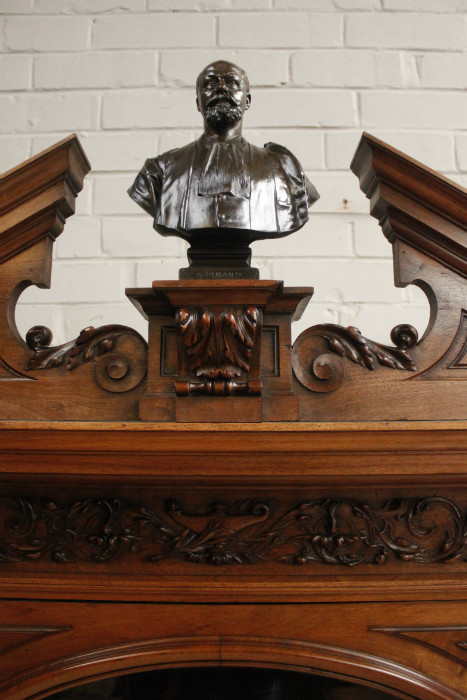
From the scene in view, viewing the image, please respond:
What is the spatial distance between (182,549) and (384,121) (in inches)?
39.4

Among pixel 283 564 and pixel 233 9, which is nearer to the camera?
pixel 283 564

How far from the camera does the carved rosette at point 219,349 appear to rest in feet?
2.67

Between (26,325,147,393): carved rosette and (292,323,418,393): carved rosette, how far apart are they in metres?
0.20

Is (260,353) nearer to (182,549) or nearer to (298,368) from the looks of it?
(298,368)

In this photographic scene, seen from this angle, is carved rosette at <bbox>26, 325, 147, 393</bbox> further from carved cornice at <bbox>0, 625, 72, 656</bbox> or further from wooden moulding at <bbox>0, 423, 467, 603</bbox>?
carved cornice at <bbox>0, 625, 72, 656</bbox>

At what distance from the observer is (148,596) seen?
877 millimetres

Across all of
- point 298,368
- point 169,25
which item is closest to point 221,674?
point 298,368

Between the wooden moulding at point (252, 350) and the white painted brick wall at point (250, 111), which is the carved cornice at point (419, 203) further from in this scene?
the white painted brick wall at point (250, 111)

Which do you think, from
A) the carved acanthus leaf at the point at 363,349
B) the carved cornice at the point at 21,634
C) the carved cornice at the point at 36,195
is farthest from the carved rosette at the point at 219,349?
the carved cornice at the point at 21,634

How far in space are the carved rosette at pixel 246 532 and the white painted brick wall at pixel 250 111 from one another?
0.55 m

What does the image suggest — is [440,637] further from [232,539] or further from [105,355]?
[105,355]

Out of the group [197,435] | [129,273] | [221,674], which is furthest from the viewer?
[129,273]

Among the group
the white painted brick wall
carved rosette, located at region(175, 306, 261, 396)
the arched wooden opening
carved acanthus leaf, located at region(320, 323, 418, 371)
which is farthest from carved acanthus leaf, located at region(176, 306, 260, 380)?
the white painted brick wall

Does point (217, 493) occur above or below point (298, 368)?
below
